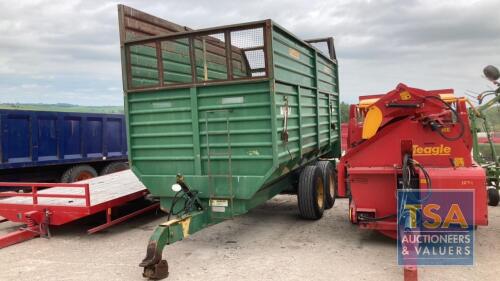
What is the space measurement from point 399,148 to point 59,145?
7431 mm

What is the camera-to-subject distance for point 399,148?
532cm

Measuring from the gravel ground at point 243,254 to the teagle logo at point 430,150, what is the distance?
1199 mm

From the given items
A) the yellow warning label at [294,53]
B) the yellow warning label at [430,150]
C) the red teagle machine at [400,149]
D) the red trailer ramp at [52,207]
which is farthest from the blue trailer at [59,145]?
the yellow warning label at [430,150]

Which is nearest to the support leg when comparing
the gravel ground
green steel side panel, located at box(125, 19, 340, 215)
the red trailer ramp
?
the gravel ground

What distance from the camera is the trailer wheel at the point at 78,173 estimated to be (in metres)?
9.71

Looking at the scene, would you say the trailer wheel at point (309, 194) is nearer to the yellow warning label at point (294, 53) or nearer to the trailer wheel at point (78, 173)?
the yellow warning label at point (294, 53)

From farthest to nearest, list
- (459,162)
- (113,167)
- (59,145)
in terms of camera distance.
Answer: (113,167) < (59,145) < (459,162)

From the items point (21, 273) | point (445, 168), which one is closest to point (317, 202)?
point (445, 168)

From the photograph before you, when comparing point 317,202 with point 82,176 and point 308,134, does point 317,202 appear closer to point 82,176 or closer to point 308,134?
point 308,134

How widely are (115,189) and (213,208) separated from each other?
2455mm

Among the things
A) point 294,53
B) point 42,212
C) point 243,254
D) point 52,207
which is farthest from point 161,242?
point 294,53

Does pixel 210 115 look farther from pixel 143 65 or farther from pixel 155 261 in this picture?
pixel 155 261

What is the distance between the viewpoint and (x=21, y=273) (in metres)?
4.78

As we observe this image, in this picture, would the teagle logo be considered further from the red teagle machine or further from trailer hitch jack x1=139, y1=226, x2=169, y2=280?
trailer hitch jack x1=139, y1=226, x2=169, y2=280
